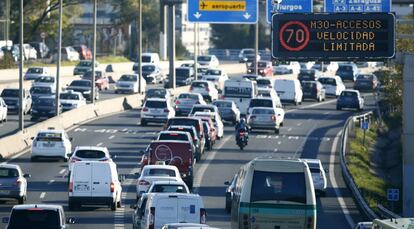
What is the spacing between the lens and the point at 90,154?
47188mm

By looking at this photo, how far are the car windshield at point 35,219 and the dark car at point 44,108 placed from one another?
43704mm

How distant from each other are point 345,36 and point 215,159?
1879 centimetres

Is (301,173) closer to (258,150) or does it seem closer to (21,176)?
(21,176)

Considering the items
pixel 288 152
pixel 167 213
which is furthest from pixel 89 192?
pixel 288 152

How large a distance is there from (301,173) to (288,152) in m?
32.0

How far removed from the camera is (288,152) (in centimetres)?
6128

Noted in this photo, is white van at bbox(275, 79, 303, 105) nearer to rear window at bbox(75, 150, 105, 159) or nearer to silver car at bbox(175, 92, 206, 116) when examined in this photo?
silver car at bbox(175, 92, 206, 116)

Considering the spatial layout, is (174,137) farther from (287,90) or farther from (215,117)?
(287,90)

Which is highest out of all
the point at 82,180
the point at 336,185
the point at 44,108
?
the point at 44,108

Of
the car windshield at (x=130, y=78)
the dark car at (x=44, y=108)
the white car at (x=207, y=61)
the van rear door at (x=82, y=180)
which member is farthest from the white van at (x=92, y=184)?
the white car at (x=207, y=61)

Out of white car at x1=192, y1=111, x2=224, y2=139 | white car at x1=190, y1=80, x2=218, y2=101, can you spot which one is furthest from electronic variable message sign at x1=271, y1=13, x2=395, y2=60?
white car at x1=190, y1=80, x2=218, y2=101

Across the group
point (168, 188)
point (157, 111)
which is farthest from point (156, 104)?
point (168, 188)

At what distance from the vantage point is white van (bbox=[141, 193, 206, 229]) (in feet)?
99.9

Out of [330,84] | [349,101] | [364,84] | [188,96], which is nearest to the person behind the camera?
[188,96]
